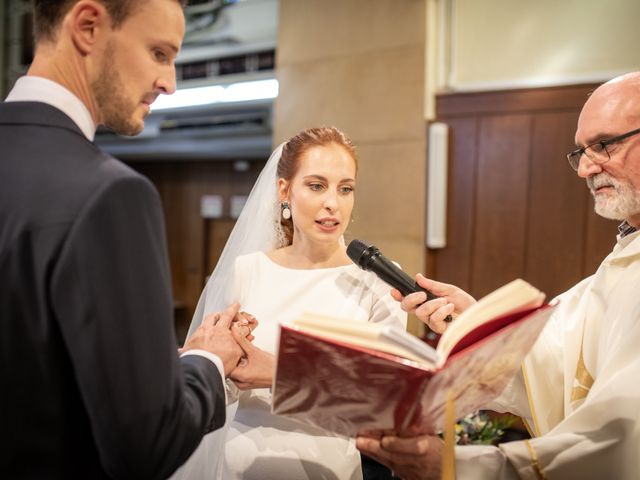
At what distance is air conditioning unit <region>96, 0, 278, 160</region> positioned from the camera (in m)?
6.23

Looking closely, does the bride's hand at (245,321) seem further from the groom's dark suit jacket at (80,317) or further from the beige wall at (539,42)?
the beige wall at (539,42)

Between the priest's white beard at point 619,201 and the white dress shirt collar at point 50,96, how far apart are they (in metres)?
1.36

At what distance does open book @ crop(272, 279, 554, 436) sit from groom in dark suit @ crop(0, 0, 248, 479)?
0.20 meters

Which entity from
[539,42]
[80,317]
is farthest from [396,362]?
[539,42]

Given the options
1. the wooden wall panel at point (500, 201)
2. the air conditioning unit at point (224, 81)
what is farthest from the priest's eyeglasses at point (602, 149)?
the air conditioning unit at point (224, 81)

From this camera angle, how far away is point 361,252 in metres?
1.51

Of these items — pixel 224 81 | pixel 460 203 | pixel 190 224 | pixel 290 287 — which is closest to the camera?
pixel 290 287

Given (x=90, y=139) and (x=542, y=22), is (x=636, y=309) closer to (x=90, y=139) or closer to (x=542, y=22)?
(x=90, y=139)

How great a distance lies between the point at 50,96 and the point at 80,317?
1.26 ft

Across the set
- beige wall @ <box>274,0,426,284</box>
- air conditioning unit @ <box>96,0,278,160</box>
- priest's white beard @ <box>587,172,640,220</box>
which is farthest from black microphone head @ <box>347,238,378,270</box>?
air conditioning unit @ <box>96,0,278,160</box>

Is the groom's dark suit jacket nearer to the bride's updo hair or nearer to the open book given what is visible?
→ the open book

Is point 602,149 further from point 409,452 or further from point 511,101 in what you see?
point 511,101

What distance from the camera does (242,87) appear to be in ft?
20.9

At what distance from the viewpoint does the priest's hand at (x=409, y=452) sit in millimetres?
1076
